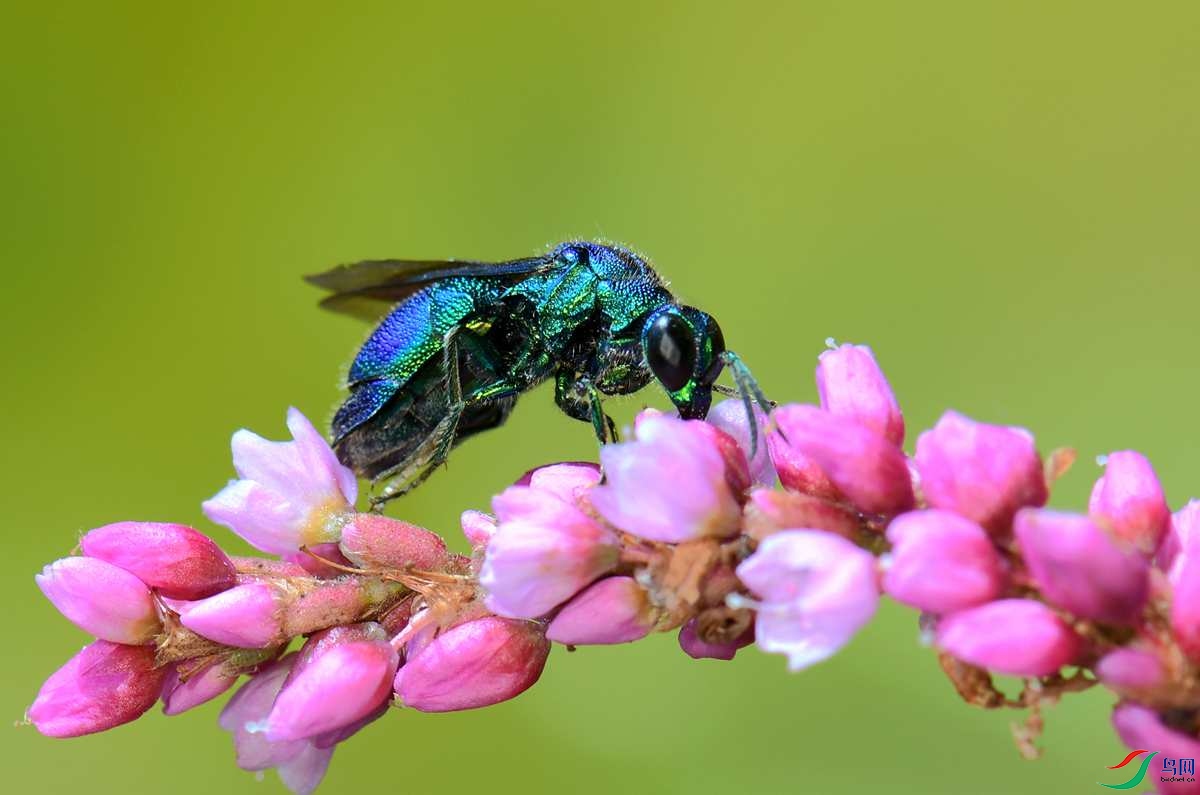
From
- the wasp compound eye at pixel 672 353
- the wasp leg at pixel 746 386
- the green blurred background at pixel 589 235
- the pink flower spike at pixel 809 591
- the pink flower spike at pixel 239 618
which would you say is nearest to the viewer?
the pink flower spike at pixel 809 591

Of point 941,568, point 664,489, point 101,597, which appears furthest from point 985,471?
point 101,597

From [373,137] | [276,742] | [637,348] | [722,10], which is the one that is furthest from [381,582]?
[722,10]

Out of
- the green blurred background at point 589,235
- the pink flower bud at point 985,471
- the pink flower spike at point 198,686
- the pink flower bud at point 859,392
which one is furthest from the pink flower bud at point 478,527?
the green blurred background at point 589,235

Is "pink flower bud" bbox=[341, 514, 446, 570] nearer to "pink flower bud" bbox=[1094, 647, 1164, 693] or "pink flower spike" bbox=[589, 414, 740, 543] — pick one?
"pink flower spike" bbox=[589, 414, 740, 543]

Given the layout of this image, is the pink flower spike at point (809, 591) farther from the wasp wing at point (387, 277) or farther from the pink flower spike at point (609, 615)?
the wasp wing at point (387, 277)

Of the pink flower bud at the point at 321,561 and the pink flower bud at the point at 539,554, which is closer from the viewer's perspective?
the pink flower bud at the point at 539,554

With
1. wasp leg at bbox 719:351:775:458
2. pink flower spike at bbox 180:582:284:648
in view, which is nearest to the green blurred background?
wasp leg at bbox 719:351:775:458

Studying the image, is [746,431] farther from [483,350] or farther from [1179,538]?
[483,350]
